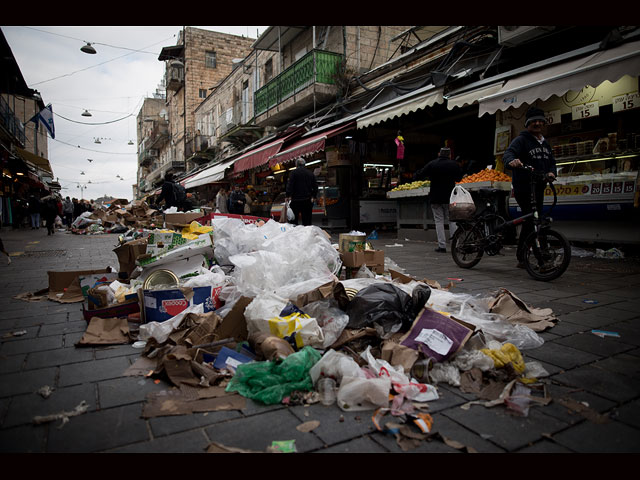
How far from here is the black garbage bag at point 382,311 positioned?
2.44m

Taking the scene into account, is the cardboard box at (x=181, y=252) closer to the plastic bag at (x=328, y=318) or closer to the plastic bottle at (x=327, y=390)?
the plastic bag at (x=328, y=318)

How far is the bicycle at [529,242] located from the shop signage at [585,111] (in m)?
2.87

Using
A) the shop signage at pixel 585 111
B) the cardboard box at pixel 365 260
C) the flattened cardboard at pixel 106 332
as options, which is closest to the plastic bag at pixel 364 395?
the flattened cardboard at pixel 106 332

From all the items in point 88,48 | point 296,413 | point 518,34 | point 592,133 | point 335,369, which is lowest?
point 296,413

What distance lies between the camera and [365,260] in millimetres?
3771

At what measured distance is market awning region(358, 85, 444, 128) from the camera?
7.77 metres

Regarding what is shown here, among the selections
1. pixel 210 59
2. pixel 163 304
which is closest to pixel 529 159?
pixel 163 304

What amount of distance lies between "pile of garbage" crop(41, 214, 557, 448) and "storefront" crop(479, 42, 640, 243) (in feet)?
13.3

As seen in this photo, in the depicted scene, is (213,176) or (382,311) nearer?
(382,311)

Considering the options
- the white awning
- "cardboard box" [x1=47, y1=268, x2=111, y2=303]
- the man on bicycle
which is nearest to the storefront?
the white awning

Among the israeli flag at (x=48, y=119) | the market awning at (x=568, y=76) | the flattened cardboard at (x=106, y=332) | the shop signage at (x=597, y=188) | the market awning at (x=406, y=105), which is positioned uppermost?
the israeli flag at (x=48, y=119)

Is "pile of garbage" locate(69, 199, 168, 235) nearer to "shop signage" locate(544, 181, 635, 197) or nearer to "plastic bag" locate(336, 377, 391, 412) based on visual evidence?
"shop signage" locate(544, 181, 635, 197)

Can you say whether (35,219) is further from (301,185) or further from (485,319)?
(485,319)

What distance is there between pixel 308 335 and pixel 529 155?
3885mm
